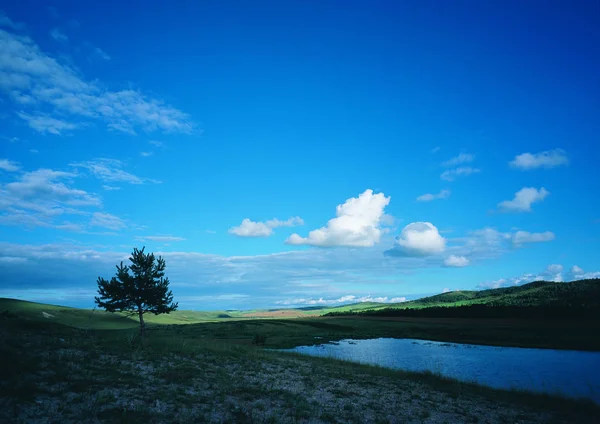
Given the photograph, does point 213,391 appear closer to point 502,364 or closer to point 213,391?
point 213,391

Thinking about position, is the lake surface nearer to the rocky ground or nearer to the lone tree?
the rocky ground

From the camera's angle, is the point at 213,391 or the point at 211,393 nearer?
the point at 211,393

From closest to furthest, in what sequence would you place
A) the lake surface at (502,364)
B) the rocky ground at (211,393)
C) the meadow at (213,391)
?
the rocky ground at (211,393)
the meadow at (213,391)
the lake surface at (502,364)

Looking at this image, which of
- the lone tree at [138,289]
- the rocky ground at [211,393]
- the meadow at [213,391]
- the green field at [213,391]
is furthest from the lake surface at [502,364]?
the lone tree at [138,289]

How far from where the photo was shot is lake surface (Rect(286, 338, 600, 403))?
30.5 m

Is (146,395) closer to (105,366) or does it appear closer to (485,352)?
(105,366)

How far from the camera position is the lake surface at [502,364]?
30.5 m

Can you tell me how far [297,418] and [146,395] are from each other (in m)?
6.87

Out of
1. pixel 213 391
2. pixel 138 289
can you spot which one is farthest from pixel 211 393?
pixel 138 289

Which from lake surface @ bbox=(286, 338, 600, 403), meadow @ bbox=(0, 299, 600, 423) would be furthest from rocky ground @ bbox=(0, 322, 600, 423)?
lake surface @ bbox=(286, 338, 600, 403)

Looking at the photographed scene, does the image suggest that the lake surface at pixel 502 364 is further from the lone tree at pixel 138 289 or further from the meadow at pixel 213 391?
the lone tree at pixel 138 289

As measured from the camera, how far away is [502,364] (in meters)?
40.7

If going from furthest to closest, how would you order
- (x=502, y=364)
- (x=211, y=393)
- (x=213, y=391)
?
(x=502, y=364) < (x=213, y=391) < (x=211, y=393)

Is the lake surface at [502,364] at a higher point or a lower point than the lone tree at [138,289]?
lower
